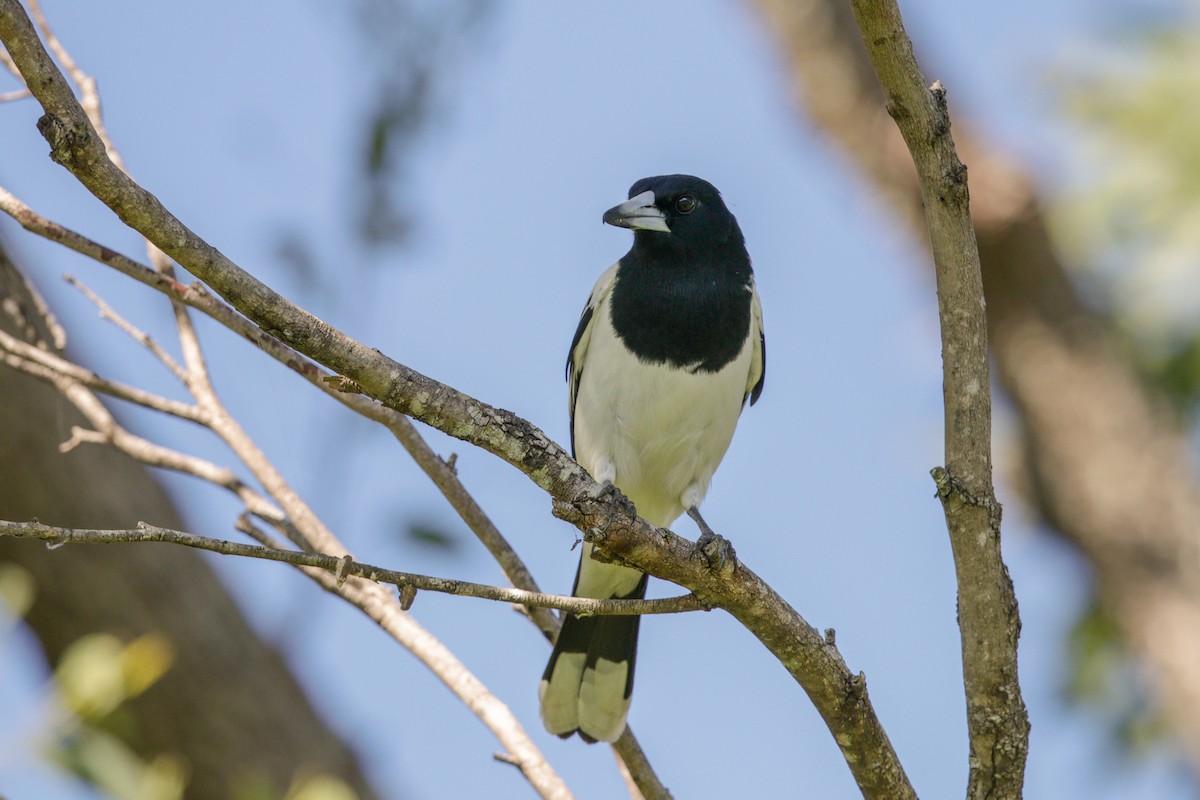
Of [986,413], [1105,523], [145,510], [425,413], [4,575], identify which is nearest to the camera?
[425,413]

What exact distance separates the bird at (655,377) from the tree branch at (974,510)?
1.48 meters

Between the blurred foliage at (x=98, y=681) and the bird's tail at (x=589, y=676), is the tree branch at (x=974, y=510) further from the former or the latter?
the blurred foliage at (x=98, y=681)

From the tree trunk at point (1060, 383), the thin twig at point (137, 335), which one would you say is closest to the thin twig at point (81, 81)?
the thin twig at point (137, 335)

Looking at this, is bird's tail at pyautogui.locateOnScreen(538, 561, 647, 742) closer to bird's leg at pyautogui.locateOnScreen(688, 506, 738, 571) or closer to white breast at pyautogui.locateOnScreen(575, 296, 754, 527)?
white breast at pyautogui.locateOnScreen(575, 296, 754, 527)

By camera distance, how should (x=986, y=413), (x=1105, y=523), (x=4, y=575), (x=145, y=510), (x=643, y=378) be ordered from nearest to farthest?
Answer: (x=986, y=413) → (x=643, y=378) → (x=4, y=575) → (x=145, y=510) → (x=1105, y=523)

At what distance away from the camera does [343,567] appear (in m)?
2.22

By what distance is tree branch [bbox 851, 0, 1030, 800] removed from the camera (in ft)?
8.28

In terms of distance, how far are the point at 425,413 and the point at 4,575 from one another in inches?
113

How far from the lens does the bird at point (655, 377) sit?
410cm

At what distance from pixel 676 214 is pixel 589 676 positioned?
5.33 feet

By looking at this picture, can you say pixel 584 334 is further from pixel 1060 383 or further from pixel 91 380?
pixel 1060 383

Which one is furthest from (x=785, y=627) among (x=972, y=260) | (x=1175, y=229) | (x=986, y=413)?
(x=1175, y=229)

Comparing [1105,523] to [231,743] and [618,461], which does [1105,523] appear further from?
[231,743]

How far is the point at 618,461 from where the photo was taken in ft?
13.9
